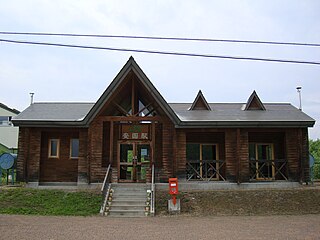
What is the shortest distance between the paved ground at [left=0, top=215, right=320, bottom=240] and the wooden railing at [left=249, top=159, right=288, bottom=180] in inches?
194

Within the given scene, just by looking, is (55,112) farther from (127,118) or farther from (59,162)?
(127,118)

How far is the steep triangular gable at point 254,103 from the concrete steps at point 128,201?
26.6 feet

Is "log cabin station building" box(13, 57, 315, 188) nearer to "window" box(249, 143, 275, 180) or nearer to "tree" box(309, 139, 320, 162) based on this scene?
"window" box(249, 143, 275, 180)

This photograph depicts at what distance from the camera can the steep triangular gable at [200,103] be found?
754 inches

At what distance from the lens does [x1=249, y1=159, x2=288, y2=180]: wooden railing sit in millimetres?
16609

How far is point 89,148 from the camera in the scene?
15820mm

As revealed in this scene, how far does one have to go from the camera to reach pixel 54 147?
17.5m

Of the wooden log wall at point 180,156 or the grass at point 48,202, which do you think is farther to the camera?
the wooden log wall at point 180,156

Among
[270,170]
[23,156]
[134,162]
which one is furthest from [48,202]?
[270,170]

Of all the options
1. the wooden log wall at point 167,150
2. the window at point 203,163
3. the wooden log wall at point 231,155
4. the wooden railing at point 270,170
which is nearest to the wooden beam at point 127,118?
the wooden log wall at point 167,150

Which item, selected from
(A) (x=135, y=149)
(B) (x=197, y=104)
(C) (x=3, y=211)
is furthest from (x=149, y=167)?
(C) (x=3, y=211)

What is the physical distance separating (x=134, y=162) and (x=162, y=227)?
6.35 meters

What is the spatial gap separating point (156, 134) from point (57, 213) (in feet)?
21.2

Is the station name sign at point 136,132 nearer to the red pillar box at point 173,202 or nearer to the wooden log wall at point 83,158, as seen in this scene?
the wooden log wall at point 83,158
